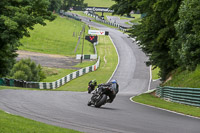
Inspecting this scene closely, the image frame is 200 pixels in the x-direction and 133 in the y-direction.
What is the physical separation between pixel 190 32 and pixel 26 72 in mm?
31093

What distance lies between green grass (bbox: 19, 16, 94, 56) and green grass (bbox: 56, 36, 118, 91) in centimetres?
340

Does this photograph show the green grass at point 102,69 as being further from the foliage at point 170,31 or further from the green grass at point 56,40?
the foliage at point 170,31

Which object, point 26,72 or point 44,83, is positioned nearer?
point 44,83

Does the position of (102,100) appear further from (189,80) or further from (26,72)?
(26,72)

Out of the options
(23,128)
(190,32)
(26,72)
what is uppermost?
(190,32)

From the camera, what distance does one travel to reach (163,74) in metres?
37.0

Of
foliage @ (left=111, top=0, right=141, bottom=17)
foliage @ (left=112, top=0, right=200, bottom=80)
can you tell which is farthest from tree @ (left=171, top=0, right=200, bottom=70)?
foliage @ (left=111, top=0, right=141, bottom=17)

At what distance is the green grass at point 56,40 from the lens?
289ft

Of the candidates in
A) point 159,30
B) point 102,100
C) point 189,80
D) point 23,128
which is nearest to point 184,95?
point 189,80

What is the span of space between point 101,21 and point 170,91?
129m

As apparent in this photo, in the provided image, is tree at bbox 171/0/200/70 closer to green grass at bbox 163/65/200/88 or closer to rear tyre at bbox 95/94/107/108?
green grass at bbox 163/65/200/88

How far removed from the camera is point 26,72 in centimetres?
5328

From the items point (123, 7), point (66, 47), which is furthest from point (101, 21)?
point (123, 7)

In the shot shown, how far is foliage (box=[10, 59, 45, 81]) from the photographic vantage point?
170 ft
